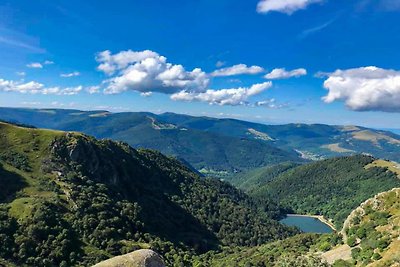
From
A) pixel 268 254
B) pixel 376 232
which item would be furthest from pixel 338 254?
pixel 268 254

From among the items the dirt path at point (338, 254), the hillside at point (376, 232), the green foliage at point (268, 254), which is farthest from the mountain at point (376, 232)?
the green foliage at point (268, 254)

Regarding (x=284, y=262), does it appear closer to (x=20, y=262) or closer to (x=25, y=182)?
(x=20, y=262)

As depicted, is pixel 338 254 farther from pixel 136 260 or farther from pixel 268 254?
pixel 136 260

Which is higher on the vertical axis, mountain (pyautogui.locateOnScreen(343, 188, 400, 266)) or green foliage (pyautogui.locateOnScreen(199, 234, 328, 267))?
mountain (pyautogui.locateOnScreen(343, 188, 400, 266))

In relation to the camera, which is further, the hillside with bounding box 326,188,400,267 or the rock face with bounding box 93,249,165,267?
the hillside with bounding box 326,188,400,267

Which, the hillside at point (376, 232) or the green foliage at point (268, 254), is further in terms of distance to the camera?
the green foliage at point (268, 254)

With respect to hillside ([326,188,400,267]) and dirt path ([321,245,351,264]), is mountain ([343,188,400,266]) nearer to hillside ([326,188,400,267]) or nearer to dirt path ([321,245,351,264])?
hillside ([326,188,400,267])

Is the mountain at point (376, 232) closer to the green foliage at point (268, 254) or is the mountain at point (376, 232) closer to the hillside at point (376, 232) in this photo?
the hillside at point (376, 232)

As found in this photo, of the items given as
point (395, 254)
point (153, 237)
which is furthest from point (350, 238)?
point (153, 237)

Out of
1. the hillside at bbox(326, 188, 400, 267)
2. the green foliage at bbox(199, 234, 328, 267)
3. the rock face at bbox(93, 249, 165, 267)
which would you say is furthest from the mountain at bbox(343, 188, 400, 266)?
the rock face at bbox(93, 249, 165, 267)
